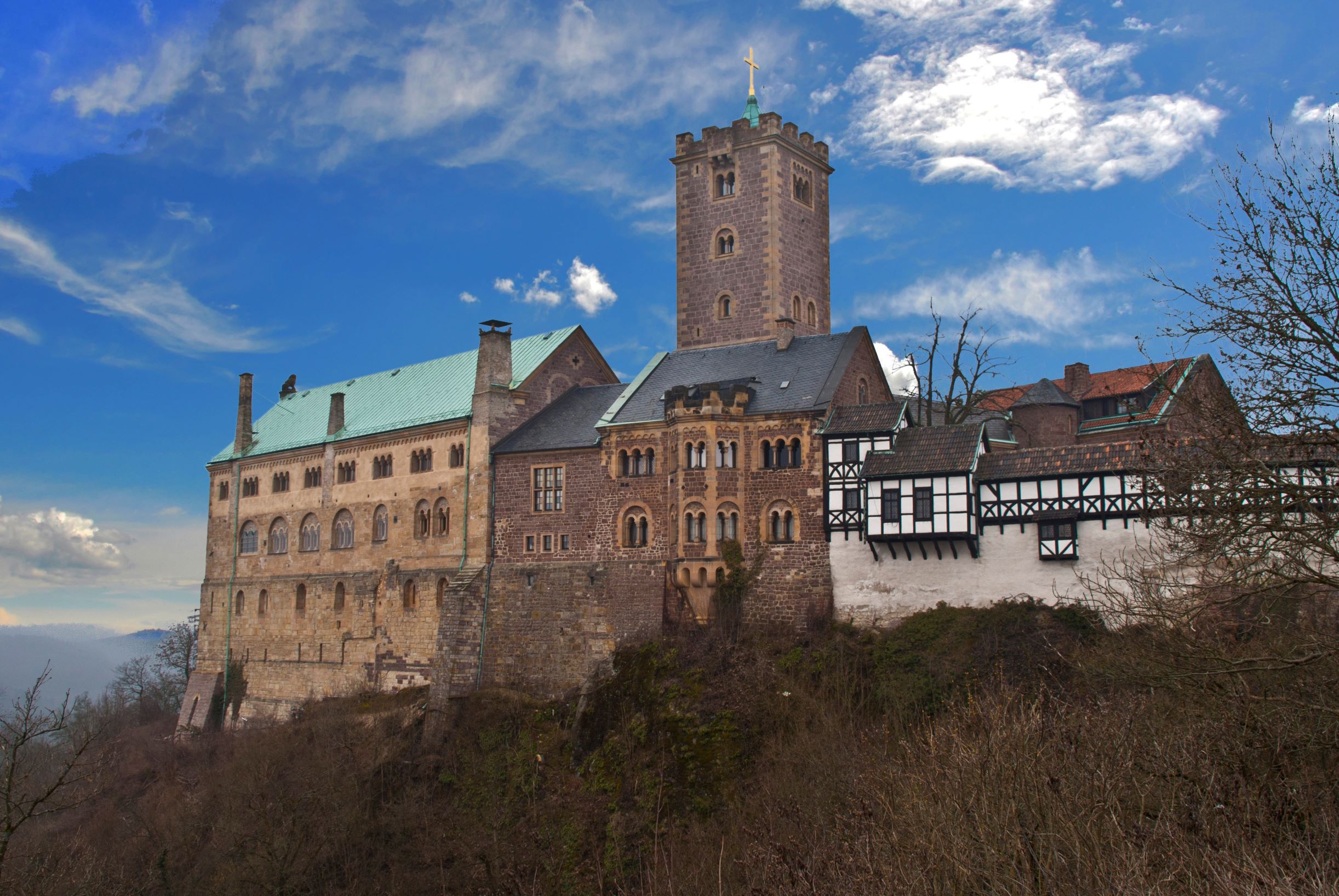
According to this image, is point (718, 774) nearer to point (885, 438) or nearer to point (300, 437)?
point (885, 438)

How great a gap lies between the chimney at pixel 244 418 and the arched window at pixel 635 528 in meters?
26.0

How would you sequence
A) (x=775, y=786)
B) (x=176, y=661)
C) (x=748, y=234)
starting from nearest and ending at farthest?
(x=775, y=786) < (x=748, y=234) < (x=176, y=661)

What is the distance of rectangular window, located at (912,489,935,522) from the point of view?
35219mm

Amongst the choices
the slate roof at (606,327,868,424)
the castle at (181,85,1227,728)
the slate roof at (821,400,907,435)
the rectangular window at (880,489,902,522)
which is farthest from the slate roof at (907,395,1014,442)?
the rectangular window at (880,489,902,522)

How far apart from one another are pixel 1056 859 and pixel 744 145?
38.0 metres

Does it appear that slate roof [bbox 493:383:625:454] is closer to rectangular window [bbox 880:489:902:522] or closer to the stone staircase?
the stone staircase

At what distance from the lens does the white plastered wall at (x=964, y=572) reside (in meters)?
33.1

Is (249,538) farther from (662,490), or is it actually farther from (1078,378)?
(1078,378)

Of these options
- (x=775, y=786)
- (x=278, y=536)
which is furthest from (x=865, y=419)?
(x=278, y=536)

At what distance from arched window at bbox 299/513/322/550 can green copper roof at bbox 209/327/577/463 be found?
3.34 metres

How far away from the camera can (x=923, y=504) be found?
35.4 m

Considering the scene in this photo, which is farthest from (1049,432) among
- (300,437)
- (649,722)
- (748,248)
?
(300,437)

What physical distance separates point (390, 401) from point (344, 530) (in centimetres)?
574

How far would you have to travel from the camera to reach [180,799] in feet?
153
